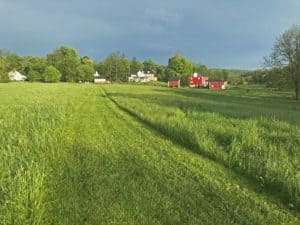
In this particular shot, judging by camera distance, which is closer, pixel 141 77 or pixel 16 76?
pixel 16 76

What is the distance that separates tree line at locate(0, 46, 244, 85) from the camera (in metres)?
142

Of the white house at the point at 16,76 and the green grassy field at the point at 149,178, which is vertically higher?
the white house at the point at 16,76

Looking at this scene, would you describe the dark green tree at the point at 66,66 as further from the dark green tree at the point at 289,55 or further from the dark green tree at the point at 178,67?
the dark green tree at the point at 289,55

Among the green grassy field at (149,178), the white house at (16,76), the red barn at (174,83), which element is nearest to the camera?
the green grassy field at (149,178)

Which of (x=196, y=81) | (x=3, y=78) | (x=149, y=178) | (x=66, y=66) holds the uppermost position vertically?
(x=66, y=66)

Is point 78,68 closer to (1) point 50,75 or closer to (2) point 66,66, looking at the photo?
(2) point 66,66

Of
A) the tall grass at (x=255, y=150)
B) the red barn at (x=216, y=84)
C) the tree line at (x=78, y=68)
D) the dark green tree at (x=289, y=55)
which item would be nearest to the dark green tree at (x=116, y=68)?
the tree line at (x=78, y=68)

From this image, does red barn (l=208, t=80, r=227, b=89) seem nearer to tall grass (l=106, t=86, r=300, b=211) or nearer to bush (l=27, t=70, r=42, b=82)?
bush (l=27, t=70, r=42, b=82)

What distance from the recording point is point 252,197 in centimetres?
773

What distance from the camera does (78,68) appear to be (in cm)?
14862

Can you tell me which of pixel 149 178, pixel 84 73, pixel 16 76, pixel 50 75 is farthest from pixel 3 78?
pixel 149 178

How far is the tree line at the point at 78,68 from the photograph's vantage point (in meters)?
142

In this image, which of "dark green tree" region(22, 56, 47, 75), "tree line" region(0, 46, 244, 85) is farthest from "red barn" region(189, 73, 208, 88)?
"dark green tree" region(22, 56, 47, 75)

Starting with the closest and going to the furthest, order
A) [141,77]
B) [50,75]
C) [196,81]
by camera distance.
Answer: [50,75]
[196,81]
[141,77]
